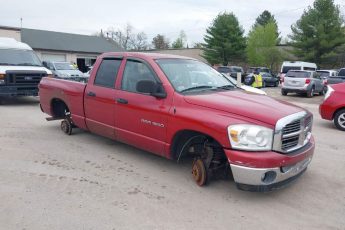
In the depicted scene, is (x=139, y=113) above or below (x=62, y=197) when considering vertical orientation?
above

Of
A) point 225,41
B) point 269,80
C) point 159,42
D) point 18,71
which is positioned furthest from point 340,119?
point 159,42

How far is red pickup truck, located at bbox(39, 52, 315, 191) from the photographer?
4.12 meters

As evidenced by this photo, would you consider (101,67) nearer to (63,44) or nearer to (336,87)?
(336,87)

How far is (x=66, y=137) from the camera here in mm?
7434

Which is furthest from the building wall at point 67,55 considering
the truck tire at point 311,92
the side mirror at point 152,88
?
the side mirror at point 152,88

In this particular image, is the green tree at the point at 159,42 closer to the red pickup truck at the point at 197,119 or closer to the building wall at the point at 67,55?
the building wall at the point at 67,55

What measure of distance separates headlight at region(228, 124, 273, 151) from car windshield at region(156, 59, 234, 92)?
1.29 metres

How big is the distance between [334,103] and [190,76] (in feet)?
17.9

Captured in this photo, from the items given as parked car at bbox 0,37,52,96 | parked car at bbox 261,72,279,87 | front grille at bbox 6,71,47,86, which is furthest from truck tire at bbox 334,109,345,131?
parked car at bbox 261,72,279,87

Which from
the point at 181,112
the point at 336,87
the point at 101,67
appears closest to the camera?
the point at 181,112

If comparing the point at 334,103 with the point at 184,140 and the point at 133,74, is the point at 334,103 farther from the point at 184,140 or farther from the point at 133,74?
the point at 133,74

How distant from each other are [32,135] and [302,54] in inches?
1579

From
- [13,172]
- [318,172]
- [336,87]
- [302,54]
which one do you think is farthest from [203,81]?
[302,54]

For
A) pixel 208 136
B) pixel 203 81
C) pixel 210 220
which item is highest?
pixel 203 81
